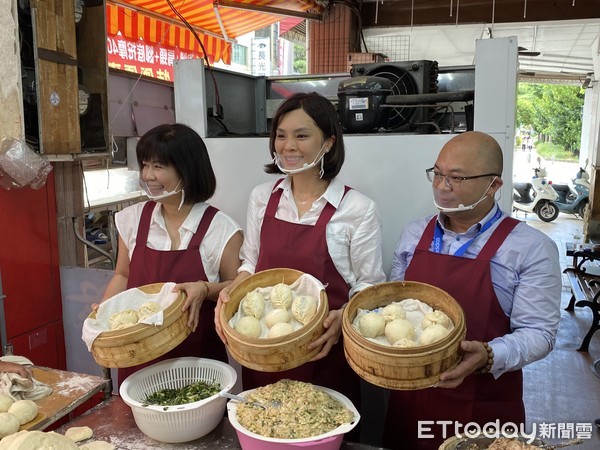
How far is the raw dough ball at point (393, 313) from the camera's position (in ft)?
4.90

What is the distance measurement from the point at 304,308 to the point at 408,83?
1669 millimetres

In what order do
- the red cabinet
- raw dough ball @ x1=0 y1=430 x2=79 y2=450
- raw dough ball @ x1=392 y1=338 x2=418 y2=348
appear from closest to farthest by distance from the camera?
raw dough ball @ x1=0 y1=430 x2=79 y2=450
raw dough ball @ x1=392 y1=338 x2=418 y2=348
the red cabinet

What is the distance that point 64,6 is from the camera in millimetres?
2852

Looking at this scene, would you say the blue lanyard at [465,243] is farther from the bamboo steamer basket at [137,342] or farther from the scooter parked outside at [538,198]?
the scooter parked outside at [538,198]

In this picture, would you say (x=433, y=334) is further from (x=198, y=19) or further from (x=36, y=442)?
(x=198, y=19)

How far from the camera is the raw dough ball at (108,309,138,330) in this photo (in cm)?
161

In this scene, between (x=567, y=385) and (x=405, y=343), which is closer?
(x=405, y=343)

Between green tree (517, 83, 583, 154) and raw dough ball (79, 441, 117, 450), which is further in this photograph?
green tree (517, 83, 583, 154)

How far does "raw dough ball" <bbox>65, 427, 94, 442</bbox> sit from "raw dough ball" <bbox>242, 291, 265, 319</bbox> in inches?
22.4

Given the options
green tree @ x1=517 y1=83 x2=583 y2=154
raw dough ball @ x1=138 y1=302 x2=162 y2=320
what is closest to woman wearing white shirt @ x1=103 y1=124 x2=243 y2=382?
raw dough ball @ x1=138 y1=302 x2=162 y2=320

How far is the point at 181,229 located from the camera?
80.0 inches
